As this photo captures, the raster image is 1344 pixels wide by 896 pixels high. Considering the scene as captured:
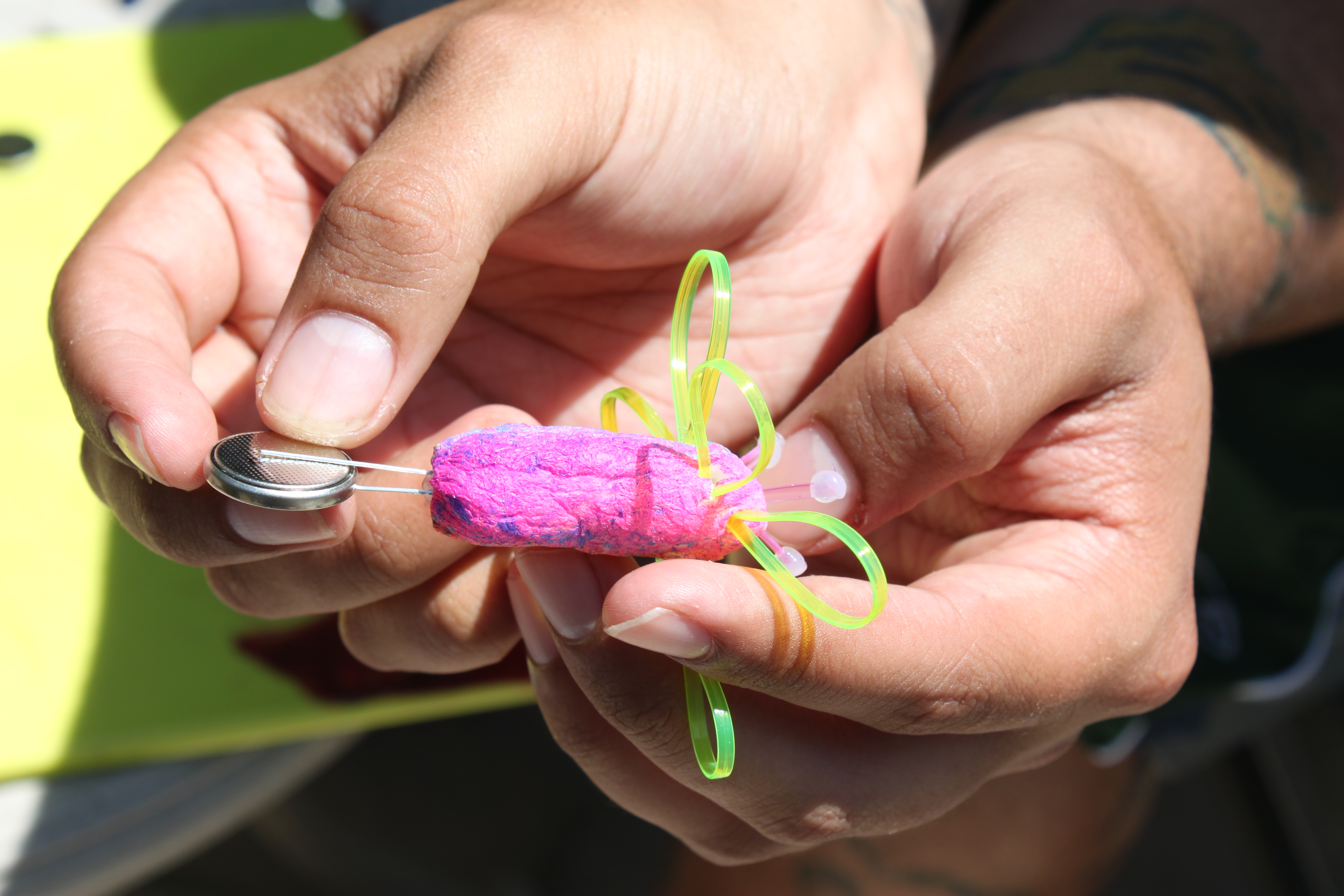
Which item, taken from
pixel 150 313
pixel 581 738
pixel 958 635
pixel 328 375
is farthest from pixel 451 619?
pixel 958 635

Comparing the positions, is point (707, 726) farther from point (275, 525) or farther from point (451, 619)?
point (275, 525)

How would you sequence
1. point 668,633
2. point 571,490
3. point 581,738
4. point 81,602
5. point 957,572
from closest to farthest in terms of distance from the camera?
point 668,633 → point 571,490 → point 957,572 → point 581,738 → point 81,602

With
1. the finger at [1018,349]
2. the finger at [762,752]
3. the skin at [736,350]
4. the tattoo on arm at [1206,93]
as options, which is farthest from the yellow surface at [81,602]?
the tattoo on arm at [1206,93]

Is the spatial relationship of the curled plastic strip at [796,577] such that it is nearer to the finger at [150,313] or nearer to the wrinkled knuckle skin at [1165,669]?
the wrinkled knuckle skin at [1165,669]

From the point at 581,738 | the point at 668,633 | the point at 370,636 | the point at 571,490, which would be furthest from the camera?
the point at 370,636

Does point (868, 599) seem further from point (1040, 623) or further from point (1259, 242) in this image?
point (1259, 242)

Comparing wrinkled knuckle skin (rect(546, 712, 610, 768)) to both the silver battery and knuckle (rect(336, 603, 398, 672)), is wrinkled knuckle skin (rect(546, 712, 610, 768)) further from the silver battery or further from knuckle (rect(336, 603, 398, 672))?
the silver battery
